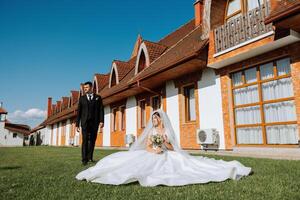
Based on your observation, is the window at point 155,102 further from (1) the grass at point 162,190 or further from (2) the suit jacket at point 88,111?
(1) the grass at point 162,190

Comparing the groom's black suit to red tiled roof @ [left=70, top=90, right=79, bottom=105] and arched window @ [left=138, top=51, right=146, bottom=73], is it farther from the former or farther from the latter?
red tiled roof @ [left=70, top=90, right=79, bottom=105]

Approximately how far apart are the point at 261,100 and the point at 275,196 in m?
7.16

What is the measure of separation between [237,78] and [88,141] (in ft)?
21.3

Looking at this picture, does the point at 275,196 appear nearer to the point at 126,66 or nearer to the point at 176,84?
the point at 176,84

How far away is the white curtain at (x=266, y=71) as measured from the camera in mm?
9305

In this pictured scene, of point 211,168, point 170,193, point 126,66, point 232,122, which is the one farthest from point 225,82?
point 126,66

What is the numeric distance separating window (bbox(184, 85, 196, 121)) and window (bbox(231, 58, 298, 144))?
2548mm

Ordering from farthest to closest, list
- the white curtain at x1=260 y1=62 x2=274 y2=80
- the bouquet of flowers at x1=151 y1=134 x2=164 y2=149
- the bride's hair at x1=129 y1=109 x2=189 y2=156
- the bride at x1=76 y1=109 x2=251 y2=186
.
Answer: the white curtain at x1=260 y1=62 x2=274 y2=80
the bride's hair at x1=129 y1=109 x2=189 y2=156
the bouquet of flowers at x1=151 y1=134 x2=164 y2=149
the bride at x1=76 y1=109 x2=251 y2=186

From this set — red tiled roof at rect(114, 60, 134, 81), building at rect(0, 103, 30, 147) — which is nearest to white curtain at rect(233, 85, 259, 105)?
red tiled roof at rect(114, 60, 134, 81)

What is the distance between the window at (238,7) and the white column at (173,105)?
4344 mm

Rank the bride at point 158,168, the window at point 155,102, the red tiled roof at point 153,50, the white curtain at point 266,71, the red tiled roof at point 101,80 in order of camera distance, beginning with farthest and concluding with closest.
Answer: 1. the red tiled roof at point 101,80
2. the red tiled roof at point 153,50
3. the window at point 155,102
4. the white curtain at point 266,71
5. the bride at point 158,168

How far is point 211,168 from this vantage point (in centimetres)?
468

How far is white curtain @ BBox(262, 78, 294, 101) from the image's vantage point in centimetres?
877

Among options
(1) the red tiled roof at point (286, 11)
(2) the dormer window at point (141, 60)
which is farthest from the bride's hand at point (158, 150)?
(2) the dormer window at point (141, 60)
